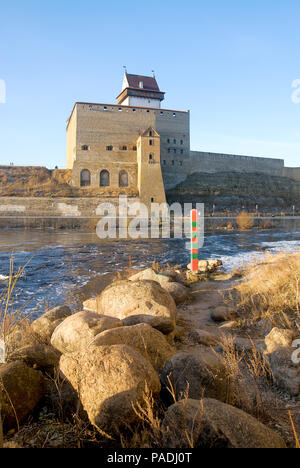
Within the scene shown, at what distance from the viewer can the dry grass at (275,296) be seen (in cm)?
382

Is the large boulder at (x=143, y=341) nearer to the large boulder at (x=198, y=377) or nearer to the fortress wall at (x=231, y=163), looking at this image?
the large boulder at (x=198, y=377)

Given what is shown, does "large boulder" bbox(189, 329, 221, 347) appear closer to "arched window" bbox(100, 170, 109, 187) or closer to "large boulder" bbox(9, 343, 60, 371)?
"large boulder" bbox(9, 343, 60, 371)

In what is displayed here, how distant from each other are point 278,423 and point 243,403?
8.9 inches

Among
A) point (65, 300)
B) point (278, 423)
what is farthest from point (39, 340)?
point (65, 300)

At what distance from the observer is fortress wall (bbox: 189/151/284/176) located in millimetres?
44081

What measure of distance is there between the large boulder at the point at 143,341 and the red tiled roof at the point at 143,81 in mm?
45333

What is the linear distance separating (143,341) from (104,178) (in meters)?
37.8

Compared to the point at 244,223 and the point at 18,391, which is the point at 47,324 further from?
the point at 244,223

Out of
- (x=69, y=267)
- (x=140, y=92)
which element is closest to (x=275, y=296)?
(x=69, y=267)

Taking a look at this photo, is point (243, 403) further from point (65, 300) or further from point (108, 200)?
point (108, 200)

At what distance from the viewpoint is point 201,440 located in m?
1.43

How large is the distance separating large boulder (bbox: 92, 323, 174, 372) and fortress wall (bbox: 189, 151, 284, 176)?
4252 cm

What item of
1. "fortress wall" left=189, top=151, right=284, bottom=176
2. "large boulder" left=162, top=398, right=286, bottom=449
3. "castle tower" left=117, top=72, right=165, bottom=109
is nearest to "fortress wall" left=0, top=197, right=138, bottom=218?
"fortress wall" left=189, top=151, right=284, bottom=176

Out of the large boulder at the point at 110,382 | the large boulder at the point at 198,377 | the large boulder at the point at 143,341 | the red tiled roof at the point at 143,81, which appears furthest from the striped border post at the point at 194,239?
the red tiled roof at the point at 143,81
